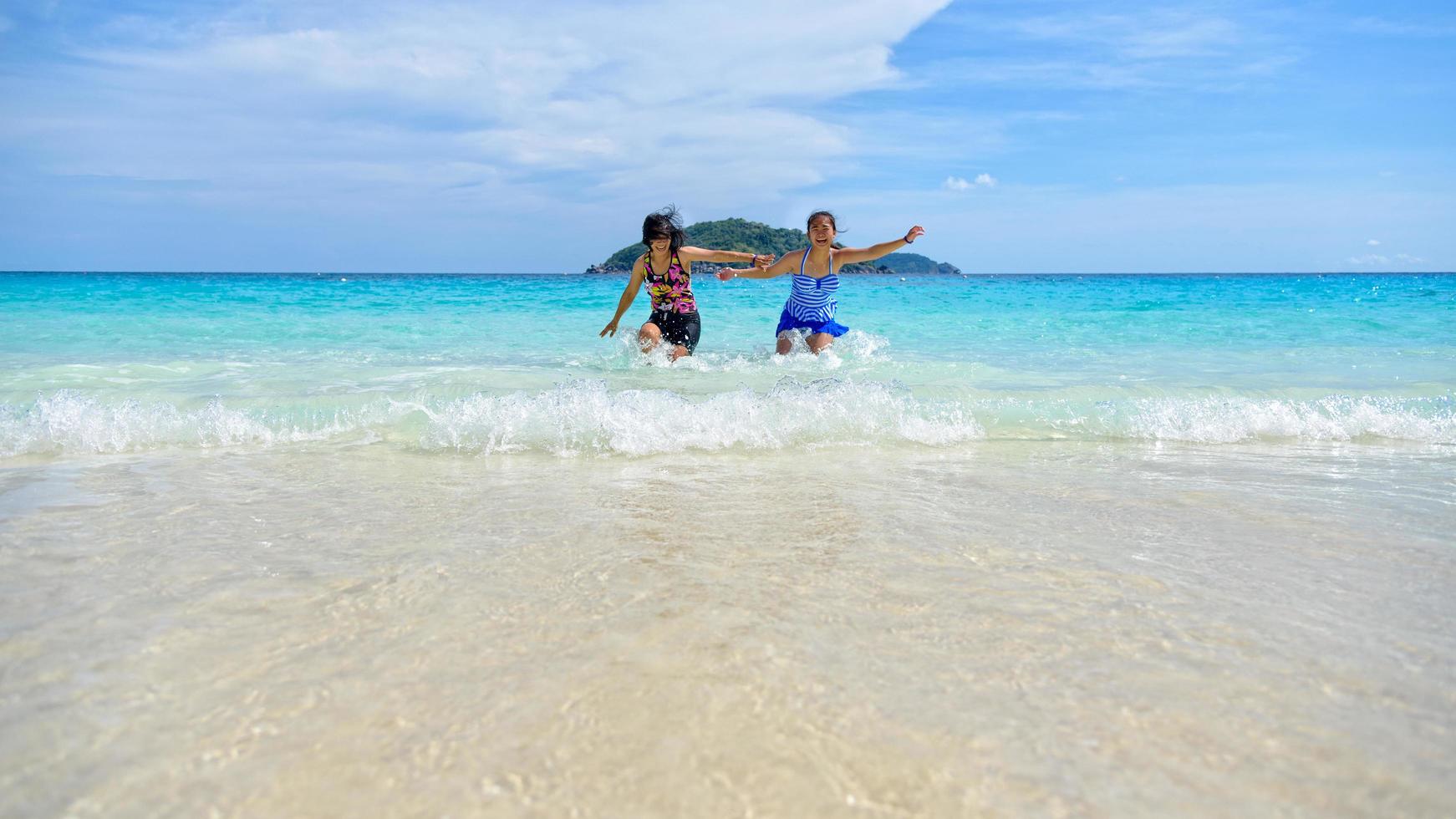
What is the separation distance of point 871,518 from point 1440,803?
2105 millimetres

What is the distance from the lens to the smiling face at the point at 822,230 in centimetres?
864

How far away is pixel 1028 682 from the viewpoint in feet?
6.69

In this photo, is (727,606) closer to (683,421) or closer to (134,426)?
(683,421)

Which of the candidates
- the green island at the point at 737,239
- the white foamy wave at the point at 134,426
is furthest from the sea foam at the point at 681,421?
the green island at the point at 737,239

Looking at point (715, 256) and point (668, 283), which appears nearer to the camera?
point (715, 256)

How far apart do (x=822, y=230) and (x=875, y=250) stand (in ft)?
1.94

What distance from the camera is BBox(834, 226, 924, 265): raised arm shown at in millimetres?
7684

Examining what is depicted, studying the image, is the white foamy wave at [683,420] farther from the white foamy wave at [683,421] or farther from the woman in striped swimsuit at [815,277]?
the woman in striped swimsuit at [815,277]

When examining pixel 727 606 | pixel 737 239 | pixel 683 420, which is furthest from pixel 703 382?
pixel 737 239

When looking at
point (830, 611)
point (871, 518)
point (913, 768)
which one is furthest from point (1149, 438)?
point (913, 768)

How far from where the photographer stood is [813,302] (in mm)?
9125

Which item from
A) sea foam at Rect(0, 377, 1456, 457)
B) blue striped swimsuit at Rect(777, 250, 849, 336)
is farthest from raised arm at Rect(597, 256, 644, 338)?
sea foam at Rect(0, 377, 1456, 457)

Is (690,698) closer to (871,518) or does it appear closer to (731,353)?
(871,518)

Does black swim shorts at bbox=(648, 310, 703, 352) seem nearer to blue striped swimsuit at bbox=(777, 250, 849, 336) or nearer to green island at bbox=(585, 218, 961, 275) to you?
blue striped swimsuit at bbox=(777, 250, 849, 336)
